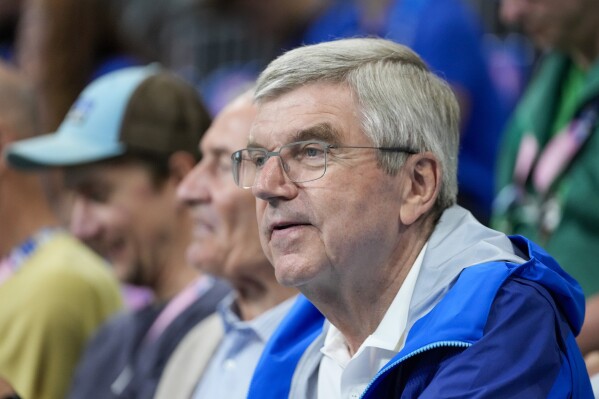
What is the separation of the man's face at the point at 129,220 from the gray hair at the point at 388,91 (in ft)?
4.81

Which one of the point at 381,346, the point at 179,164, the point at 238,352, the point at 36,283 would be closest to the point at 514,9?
the point at 179,164

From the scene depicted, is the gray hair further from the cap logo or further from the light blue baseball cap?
the cap logo

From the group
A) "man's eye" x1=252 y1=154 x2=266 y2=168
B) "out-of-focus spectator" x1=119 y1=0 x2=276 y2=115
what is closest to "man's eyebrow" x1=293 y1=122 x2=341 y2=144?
"man's eye" x1=252 y1=154 x2=266 y2=168

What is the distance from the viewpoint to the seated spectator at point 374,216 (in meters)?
2.29

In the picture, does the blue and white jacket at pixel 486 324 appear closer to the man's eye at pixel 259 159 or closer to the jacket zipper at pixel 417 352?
the jacket zipper at pixel 417 352

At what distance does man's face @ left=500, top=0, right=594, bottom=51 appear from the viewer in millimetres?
3867

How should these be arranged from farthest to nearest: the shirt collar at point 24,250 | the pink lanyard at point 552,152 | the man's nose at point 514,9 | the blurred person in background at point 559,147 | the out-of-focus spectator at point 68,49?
the out-of-focus spectator at point 68,49
the shirt collar at point 24,250
the man's nose at point 514,9
the pink lanyard at point 552,152
the blurred person in background at point 559,147

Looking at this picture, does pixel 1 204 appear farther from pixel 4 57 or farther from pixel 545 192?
pixel 4 57

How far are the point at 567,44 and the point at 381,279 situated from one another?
5.99 ft

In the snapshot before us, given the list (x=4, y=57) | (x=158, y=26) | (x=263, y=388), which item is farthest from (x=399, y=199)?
(x=158, y=26)

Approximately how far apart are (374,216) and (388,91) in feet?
0.86

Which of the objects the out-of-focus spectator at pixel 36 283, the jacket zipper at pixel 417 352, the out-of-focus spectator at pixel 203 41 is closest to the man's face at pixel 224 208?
the out-of-focus spectator at pixel 36 283

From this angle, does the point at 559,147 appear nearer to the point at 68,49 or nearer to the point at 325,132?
the point at 325,132

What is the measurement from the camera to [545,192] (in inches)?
152
